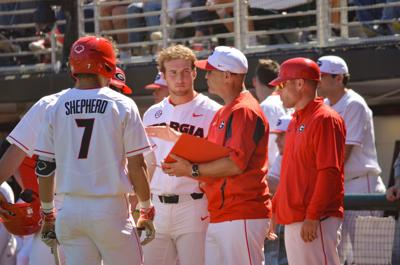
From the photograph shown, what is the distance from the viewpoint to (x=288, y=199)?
23.2 ft

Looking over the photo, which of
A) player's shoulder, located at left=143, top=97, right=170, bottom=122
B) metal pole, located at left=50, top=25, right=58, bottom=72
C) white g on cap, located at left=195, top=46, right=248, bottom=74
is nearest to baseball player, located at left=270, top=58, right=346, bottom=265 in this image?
white g on cap, located at left=195, top=46, right=248, bottom=74

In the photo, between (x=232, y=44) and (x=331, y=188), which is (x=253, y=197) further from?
(x=232, y=44)

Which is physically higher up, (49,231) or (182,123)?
(182,123)

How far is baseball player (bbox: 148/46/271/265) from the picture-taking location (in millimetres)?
6714

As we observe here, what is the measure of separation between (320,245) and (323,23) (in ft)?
16.1

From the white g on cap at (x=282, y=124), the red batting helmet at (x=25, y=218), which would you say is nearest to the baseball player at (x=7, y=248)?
the red batting helmet at (x=25, y=218)

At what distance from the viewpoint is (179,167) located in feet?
22.2

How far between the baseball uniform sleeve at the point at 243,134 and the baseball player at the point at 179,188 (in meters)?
0.67

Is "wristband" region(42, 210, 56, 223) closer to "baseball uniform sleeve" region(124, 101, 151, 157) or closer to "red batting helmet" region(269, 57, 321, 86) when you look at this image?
"baseball uniform sleeve" region(124, 101, 151, 157)

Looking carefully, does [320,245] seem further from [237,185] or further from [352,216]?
[352,216]

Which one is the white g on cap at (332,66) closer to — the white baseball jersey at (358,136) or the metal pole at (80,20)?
the white baseball jersey at (358,136)

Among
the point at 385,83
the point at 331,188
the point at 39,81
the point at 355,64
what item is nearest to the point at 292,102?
the point at 331,188

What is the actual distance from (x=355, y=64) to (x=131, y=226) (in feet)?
18.3

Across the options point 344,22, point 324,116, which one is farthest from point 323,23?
point 324,116
